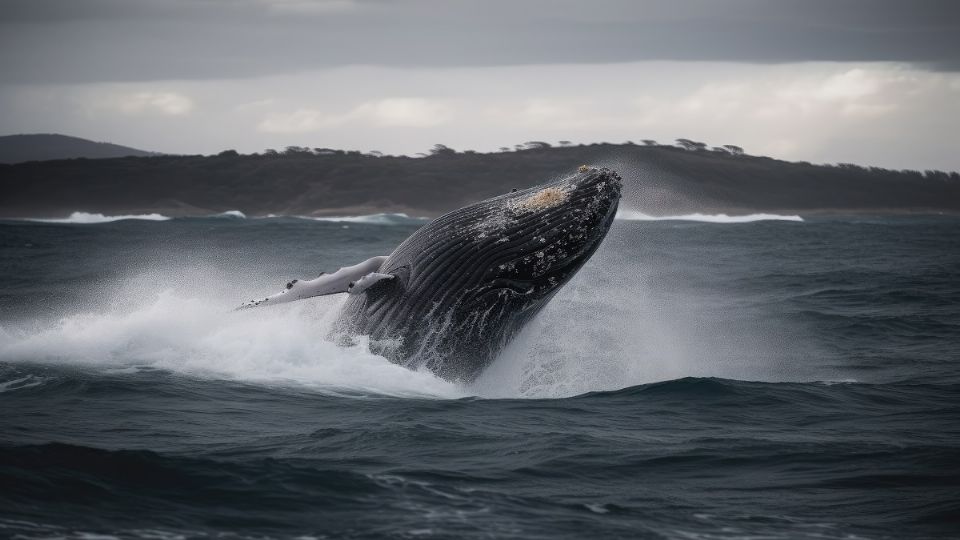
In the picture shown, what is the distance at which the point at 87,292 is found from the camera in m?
21.2

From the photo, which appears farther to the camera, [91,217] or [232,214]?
[232,214]

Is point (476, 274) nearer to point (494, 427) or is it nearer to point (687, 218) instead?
point (494, 427)

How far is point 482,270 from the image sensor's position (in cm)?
1000

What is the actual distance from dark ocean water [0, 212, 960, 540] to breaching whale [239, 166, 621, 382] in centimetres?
40

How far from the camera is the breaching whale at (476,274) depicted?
9.88 m

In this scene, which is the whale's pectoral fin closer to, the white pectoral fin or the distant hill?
the white pectoral fin

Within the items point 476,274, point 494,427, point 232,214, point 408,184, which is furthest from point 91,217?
point 494,427

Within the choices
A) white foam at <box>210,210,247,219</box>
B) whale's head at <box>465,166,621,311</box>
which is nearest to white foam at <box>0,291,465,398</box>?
whale's head at <box>465,166,621,311</box>

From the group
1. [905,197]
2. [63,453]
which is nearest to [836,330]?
[63,453]

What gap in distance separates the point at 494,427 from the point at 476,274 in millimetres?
1583

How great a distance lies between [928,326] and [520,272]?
10762 millimetres

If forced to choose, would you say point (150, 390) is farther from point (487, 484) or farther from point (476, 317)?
point (487, 484)

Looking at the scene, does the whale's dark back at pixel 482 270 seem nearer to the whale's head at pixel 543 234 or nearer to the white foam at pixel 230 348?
the whale's head at pixel 543 234

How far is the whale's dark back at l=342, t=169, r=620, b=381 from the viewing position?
32.4 feet
